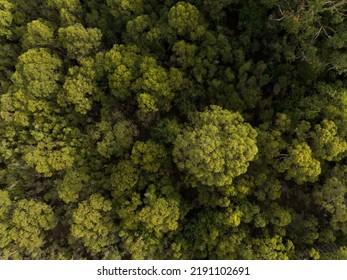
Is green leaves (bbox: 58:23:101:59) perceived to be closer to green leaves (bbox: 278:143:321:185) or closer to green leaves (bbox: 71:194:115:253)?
green leaves (bbox: 71:194:115:253)

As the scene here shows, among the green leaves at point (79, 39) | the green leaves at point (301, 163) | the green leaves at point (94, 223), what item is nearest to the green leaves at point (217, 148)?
the green leaves at point (301, 163)

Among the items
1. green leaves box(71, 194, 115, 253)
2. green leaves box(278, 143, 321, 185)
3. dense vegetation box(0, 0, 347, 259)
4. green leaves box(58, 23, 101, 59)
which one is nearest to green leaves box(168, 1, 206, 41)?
dense vegetation box(0, 0, 347, 259)

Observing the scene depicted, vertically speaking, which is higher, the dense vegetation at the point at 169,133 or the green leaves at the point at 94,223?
the dense vegetation at the point at 169,133

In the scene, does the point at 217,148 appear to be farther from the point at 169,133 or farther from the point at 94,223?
the point at 94,223

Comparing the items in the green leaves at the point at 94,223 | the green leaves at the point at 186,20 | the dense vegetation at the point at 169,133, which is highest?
the green leaves at the point at 186,20

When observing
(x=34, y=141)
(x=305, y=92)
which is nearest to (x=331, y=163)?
(x=305, y=92)

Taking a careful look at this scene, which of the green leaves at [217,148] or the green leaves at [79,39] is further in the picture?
the green leaves at [79,39]

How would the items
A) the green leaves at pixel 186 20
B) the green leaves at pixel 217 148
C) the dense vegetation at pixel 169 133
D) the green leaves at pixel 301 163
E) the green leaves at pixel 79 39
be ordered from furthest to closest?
the green leaves at pixel 79 39
the green leaves at pixel 186 20
the dense vegetation at pixel 169 133
the green leaves at pixel 301 163
the green leaves at pixel 217 148

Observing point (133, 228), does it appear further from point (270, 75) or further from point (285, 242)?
point (270, 75)

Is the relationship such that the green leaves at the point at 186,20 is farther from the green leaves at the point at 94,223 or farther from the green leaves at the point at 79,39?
the green leaves at the point at 94,223

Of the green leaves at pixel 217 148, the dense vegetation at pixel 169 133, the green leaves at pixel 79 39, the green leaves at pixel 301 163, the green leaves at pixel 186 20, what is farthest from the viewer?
the green leaves at pixel 79 39
